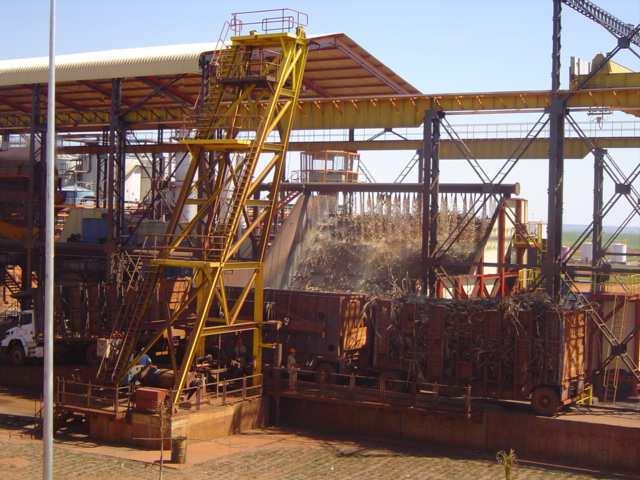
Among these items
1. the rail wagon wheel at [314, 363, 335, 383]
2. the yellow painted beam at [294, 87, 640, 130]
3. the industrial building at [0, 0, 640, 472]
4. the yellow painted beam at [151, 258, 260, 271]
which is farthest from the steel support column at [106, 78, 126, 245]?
the rail wagon wheel at [314, 363, 335, 383]

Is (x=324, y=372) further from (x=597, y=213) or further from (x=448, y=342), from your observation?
(x=597, y=213)

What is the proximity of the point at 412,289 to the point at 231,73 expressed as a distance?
10315mm

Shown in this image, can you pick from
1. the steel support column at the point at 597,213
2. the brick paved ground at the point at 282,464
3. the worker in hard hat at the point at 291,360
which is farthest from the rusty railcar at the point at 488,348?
the steel support column at the point at 597,213

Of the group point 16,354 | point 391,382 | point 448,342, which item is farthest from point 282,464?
point 16,354

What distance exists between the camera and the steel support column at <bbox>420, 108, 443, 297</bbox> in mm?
28078

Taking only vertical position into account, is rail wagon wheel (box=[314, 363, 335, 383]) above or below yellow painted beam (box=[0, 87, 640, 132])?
below

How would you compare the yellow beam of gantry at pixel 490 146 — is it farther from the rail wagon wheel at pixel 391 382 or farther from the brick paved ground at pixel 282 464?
the brick paved ground at pixel 282 464

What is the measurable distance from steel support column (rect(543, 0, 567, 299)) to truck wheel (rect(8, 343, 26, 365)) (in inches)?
708

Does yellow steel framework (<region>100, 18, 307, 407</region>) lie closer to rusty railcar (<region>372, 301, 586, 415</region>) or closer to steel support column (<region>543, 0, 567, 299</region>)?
rusty railcar (<region>372, 301, 586, 415</region>)

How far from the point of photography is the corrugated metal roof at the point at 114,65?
31578mm

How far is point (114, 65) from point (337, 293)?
12.8 m

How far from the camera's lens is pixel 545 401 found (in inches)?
887

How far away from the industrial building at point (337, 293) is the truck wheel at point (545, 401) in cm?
4

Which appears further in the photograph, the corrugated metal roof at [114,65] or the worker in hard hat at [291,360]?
the corrugated metal roof at [114,65]
